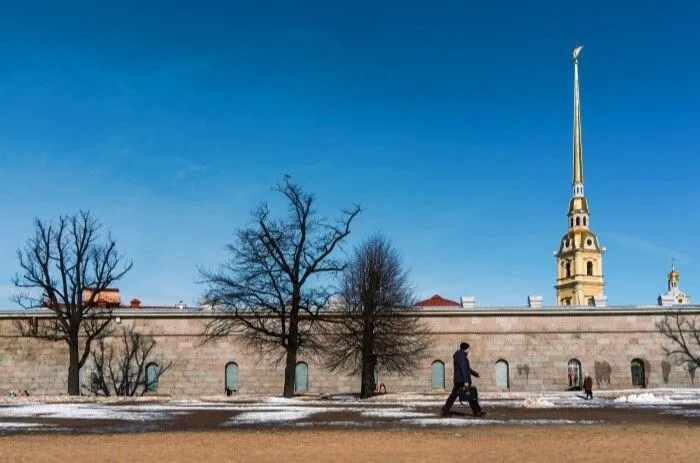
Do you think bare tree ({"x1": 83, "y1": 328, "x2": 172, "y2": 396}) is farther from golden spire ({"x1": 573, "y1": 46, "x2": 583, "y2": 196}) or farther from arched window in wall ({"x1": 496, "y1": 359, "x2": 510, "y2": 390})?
golden spire ({"x1": 573, "y1": 46, "x2": 583, "y2": 196})

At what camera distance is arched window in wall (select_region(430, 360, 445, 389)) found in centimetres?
4716

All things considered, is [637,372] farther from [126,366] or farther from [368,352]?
[126,366]

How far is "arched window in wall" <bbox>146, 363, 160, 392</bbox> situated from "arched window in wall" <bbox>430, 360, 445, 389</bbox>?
635 inches

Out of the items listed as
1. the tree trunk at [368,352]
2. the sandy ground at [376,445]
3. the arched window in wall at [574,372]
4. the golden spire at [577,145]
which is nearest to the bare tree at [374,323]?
the tree trunk at [368,352]

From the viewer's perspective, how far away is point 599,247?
14500cm

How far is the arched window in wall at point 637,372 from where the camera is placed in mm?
47188

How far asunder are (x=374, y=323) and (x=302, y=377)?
9.54m

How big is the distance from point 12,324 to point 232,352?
1325cm

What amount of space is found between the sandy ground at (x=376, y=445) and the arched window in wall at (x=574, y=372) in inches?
1248

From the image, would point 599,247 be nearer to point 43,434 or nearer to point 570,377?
point 570,377

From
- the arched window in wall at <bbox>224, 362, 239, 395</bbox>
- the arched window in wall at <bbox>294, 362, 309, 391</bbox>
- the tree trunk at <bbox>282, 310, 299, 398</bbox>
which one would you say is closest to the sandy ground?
the tree trunk at <bbox>282, 310, 299, 398</bbox>

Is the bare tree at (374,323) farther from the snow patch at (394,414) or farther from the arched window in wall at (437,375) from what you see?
the snow patch at (394,414)

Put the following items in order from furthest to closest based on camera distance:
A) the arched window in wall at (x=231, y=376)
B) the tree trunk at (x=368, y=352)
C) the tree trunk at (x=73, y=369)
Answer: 1. the arched window in wall at (x=231, y=376)
2. the tree trunk at (x=73, y=369)
3. the tree trunk at (x=368, y=352)

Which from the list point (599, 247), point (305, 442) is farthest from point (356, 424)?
point (599, 247)
